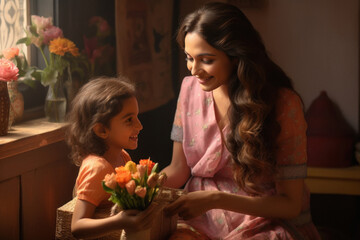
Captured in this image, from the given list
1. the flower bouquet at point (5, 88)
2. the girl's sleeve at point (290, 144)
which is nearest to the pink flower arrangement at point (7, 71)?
the flower bouquet at point (5, 88)

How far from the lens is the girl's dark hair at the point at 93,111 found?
1.50 meters

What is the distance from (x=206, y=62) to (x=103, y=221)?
0.61 m

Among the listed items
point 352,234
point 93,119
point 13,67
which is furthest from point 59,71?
point 352,234

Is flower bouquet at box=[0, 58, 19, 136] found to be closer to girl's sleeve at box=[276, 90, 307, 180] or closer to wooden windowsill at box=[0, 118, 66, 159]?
wooden windowsill at box=[0, 118, 66, 159]

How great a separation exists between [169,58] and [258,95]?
4.84 feet

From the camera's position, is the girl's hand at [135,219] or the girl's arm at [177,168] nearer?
the girl's hand at [135,219]

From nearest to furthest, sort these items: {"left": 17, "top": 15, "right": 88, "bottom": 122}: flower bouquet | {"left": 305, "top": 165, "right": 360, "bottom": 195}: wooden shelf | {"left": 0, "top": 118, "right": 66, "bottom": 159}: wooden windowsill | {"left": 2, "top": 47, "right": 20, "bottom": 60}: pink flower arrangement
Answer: {"left": 0, "top": 118, "right": 66, "bottom": 159}: wooden windowsill < {"left": 2, "top": 47, "right": 20, "bottom": 60}: pink flower arrangement < {"left": 17, "top": 15, "right": 88, "bottom": 122}: flower bouquet < {"left": 305, "top": 165, "right": 360, "bottom": 195}: wooden shelf

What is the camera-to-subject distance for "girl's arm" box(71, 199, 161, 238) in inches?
49.7

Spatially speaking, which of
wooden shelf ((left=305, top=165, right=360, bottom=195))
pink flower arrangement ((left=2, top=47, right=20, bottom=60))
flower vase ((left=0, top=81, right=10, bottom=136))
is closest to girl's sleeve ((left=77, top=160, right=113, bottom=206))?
flower vase ((left=0, top=81, right=10, bottom=136))

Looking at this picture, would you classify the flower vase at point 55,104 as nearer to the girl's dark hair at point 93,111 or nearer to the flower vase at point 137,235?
the girl's dark hair at point 93,111

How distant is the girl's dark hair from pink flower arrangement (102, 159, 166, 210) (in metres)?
0.26

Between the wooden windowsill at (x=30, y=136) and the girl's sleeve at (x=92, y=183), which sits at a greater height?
the wooden windowsill at (x=30, y=136)

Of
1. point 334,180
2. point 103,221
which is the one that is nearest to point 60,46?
point 103,221

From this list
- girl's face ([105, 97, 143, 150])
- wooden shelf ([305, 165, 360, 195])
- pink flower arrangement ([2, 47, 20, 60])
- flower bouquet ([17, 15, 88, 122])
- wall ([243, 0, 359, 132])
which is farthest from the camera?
wall ([243, 0, 359, 132])
